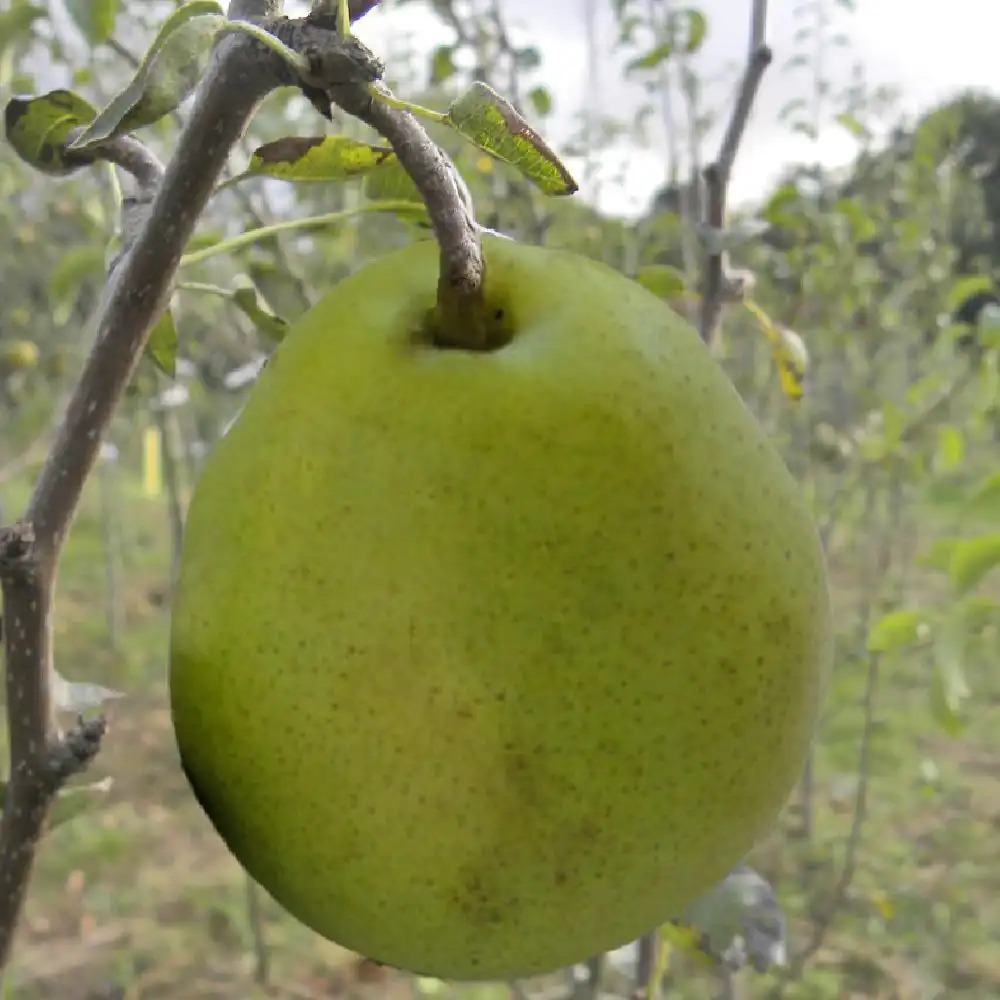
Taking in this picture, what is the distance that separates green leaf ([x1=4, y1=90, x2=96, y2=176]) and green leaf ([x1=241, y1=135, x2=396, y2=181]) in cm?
9

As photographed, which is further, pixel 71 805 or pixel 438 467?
pixel 71 805

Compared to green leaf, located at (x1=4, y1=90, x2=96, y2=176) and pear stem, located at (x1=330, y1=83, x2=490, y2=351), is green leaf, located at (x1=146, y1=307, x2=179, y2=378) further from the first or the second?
pear stem, located at (x1=330, y1=83, x2=490, y2=351)

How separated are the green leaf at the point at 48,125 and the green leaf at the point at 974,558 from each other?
859mm

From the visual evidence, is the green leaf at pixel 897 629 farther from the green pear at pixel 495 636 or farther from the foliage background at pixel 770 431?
the green pear at pixel 495 636

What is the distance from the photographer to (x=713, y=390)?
20.0 inches

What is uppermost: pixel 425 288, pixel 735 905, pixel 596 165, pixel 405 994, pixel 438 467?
pixel 596 165

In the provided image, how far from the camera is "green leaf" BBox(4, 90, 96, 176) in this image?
576 mm

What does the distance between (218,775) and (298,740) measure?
0.06 metres

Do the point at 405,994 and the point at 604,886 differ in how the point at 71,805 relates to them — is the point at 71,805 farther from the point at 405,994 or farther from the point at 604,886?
the point at 405,994

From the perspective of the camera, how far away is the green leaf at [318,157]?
54 cm

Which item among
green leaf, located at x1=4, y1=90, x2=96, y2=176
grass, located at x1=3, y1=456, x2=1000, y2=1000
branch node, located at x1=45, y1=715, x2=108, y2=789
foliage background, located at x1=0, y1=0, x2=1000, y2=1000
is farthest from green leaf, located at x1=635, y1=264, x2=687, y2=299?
grass, located at x1=3, y1=456, x2=1000, y2=1000

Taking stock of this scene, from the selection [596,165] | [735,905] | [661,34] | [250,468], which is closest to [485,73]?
[661,34]

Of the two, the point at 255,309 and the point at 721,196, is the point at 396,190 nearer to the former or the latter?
the point at 255,309

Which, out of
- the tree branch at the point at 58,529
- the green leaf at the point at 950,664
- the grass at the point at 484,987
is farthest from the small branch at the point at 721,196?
the grass at the point at 484,987
